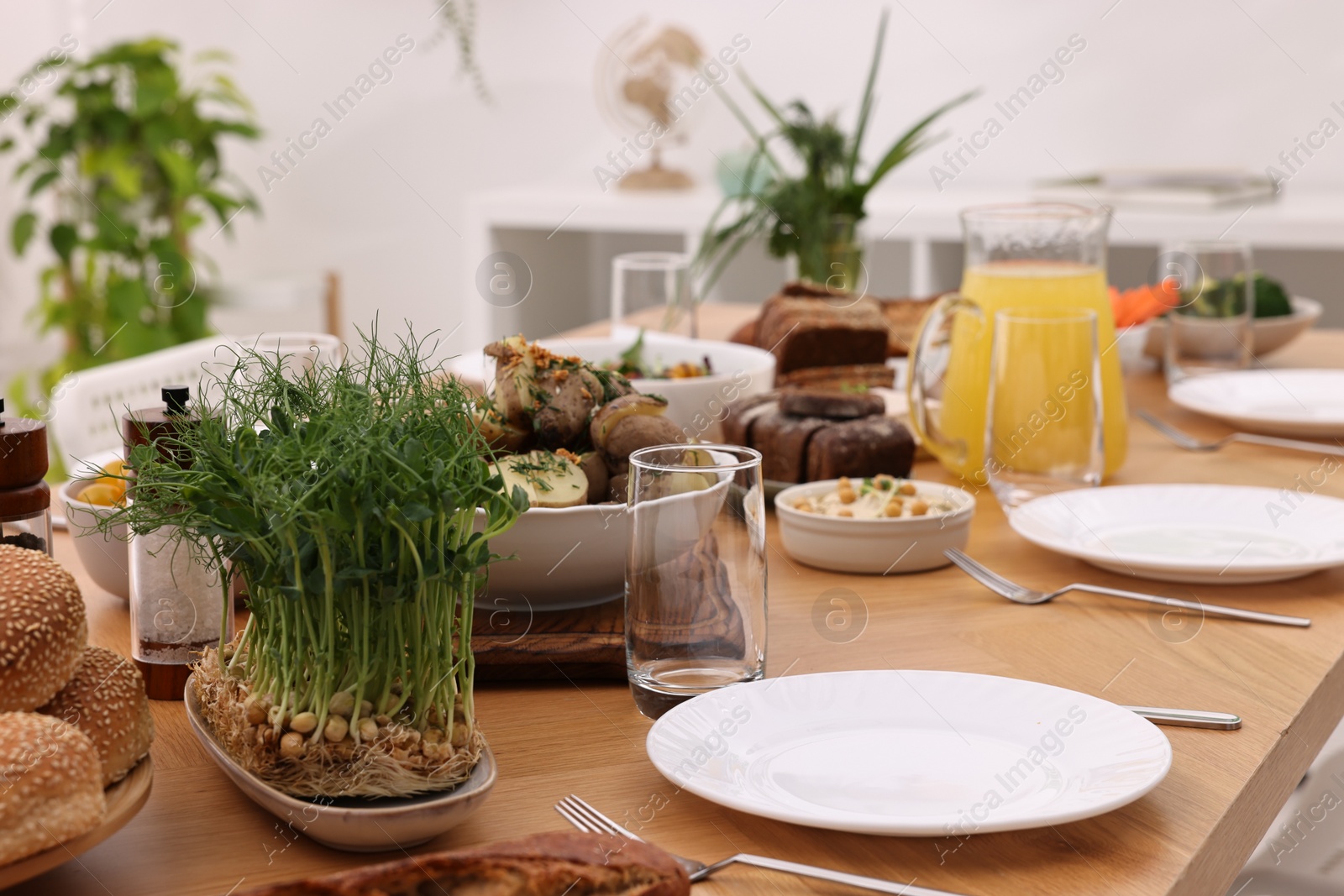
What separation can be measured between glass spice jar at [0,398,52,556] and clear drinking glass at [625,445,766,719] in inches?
12.8

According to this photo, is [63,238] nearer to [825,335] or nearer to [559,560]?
[825,335]

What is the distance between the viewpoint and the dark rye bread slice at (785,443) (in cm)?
108

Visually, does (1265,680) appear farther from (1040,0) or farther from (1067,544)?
(1040,0)

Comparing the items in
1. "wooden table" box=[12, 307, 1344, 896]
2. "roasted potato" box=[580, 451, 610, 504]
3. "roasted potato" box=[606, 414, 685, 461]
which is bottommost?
"wooden table" box=[12, 307, 1344, 896]

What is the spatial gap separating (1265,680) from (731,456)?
358 millimetres

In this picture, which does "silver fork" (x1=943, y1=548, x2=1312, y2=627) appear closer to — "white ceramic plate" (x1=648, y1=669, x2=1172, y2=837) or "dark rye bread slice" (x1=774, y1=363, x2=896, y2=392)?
"white ceramic plate" (x1=648, y1=669, x2=1172, y2=837)

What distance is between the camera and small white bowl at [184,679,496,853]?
1.72 feet

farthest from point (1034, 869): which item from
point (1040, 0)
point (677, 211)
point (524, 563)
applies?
point (1040, 0)

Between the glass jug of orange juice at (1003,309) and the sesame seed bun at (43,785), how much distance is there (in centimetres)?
83

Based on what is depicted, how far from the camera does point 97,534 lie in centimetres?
83

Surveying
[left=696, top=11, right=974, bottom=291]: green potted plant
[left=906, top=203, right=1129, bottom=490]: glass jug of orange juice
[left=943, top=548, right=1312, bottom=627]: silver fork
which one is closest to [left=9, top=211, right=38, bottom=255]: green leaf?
[left=696, top=11, right=974, bottom=291]: green potted plant

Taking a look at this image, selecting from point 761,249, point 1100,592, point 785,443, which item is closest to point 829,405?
point 785,443

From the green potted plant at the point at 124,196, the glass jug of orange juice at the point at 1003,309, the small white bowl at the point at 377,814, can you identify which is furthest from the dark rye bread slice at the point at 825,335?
the green potted plant at the point at 124,196

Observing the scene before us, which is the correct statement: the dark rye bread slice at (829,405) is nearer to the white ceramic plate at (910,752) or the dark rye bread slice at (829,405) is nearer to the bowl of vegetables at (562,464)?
the bowl of vegetables at (562,464)
